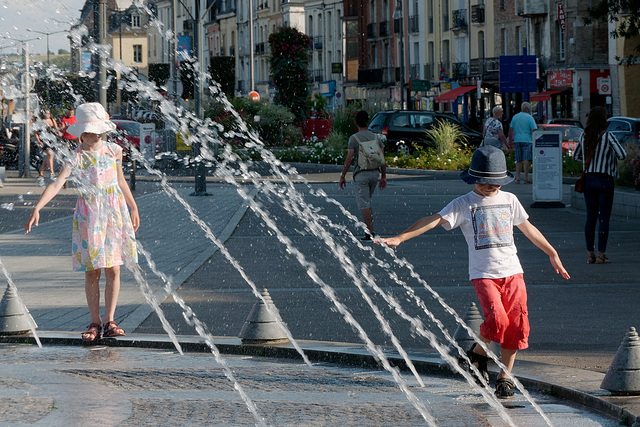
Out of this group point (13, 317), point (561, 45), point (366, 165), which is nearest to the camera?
point (13, 317)

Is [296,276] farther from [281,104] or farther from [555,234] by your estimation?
[281,104]

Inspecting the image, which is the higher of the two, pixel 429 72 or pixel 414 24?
pixel 414 24

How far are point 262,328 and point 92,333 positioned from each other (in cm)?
122

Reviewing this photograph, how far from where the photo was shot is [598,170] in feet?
46.3

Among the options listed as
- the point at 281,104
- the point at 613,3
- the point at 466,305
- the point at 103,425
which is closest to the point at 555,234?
the point at 466,305

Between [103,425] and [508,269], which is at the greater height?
[508,269]

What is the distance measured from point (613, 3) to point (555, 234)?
15321 mm

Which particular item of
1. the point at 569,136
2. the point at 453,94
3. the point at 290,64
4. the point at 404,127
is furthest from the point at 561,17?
the point at 569,136

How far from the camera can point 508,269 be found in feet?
23.6

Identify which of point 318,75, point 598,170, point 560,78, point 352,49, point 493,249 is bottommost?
point 493,249

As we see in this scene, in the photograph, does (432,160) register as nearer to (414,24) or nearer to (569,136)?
(569,136)

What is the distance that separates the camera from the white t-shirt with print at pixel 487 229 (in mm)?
7184

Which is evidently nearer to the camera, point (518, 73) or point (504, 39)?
point (518, 73)

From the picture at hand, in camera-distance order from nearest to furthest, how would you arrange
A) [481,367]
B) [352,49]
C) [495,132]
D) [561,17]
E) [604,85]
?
[481,367], [495,132], [604,85], [561,17], [352,49]
